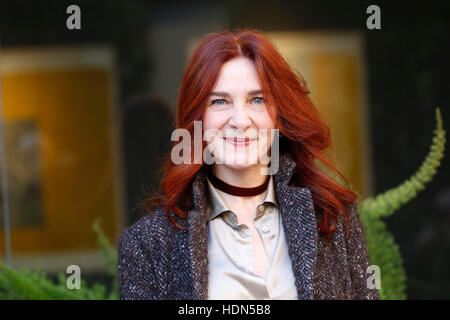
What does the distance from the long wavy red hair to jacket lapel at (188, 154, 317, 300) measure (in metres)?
0.05

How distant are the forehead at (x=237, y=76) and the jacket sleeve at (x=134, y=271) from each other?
0.47 meters

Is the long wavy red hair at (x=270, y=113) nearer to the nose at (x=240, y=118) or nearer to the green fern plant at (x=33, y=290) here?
the nose at (x=240, y=118)

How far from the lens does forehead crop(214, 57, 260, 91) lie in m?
1.82

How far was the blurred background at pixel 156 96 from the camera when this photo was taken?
12.9 ft

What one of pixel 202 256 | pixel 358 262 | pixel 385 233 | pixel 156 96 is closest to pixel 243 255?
pixel 202 256

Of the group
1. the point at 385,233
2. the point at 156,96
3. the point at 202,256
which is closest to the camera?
the point at 202,256

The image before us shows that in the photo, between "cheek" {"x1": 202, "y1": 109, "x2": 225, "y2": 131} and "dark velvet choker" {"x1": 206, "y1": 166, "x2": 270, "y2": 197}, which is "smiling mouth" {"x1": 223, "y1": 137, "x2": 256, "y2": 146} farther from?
"dark velvet choker" {"x1": 206, "y1": 166, "x2": 270, "y2": 197}

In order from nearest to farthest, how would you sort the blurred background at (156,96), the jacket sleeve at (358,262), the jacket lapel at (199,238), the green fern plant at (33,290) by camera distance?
the jacket lapel at (199,238) → the jacket sleeve at (358,262) → the green fern plant at (33,290) → the blurred background at (156,96)

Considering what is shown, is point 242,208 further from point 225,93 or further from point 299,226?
point 225,93

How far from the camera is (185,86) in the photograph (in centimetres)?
189

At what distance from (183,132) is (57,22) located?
91.1 inches

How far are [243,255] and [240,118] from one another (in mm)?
360

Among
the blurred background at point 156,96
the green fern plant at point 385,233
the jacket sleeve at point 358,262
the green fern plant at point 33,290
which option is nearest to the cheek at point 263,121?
the jacket sleeve at point 358,262

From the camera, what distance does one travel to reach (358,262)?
75.8 inches
